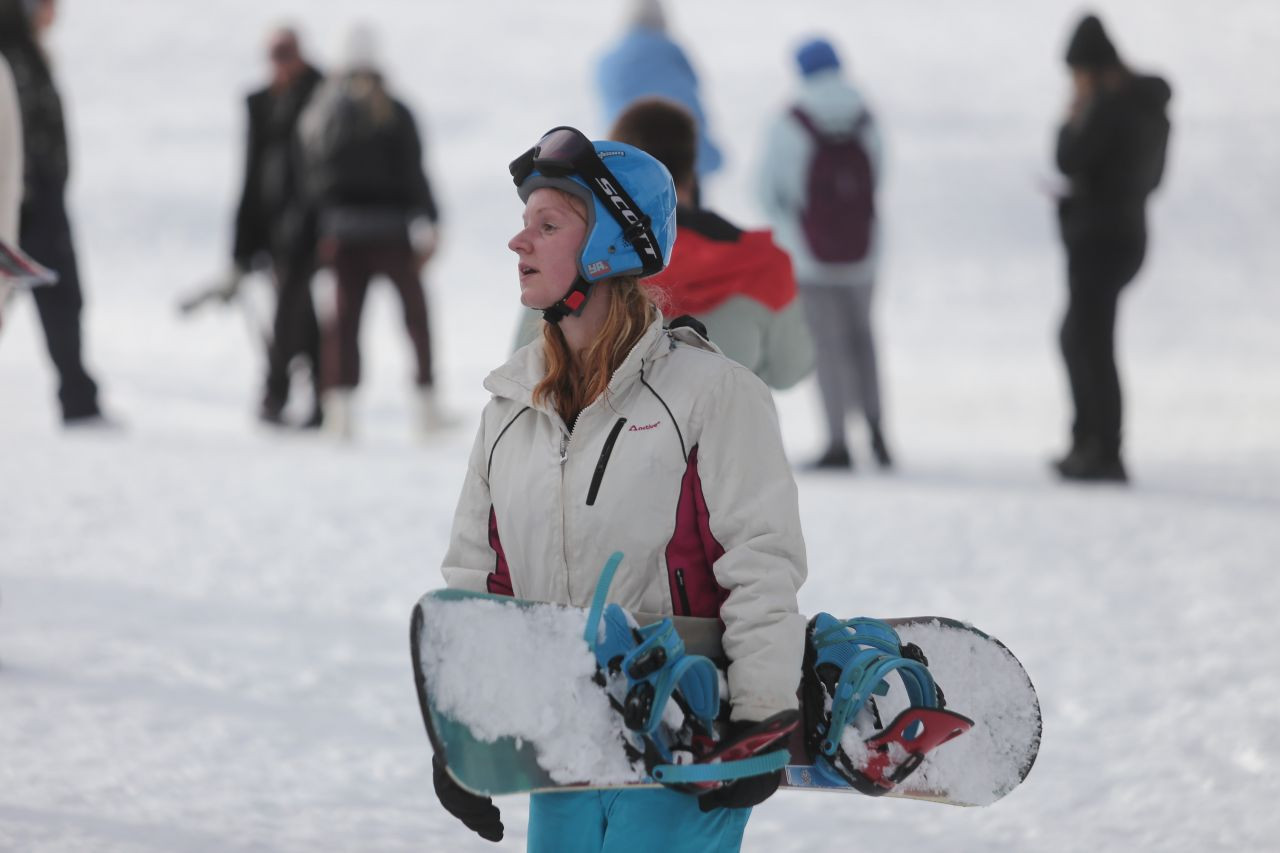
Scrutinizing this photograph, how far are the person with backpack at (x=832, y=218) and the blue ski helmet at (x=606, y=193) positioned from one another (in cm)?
556

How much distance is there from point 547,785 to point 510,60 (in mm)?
22782

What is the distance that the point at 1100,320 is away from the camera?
773cm

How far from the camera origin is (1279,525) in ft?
22.7

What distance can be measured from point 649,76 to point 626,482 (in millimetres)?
3915

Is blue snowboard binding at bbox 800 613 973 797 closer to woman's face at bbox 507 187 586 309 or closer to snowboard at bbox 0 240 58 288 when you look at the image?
woman's face at bbox 507 187 586 309

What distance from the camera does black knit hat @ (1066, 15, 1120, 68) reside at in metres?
7.52

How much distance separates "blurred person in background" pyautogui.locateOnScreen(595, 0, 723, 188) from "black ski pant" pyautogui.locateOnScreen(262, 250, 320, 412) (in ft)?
10.6

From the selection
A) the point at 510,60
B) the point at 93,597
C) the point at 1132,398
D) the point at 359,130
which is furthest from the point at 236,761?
the point at 510,60

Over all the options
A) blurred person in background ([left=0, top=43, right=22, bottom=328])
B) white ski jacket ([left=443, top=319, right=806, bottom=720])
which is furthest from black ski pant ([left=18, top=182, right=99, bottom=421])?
white ski jacket ([left=443, top=319, right=806, bottom=720])

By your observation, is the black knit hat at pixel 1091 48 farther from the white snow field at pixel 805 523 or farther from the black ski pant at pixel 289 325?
the black ski pant at pixel 289 325

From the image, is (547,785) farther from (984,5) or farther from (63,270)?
(984,5)

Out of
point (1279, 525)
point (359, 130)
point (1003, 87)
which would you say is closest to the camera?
point (1279, 525)

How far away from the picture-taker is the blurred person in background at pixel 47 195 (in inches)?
282

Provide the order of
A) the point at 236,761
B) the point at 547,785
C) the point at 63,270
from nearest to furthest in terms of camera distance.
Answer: the point at 547,785 < the point at 236,761 < the point at 63,270
